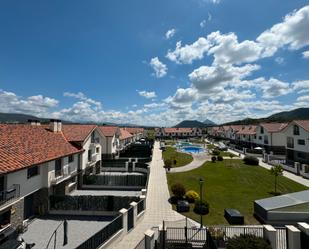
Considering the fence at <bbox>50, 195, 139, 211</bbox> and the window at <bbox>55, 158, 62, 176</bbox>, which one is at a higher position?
the window at <bbox>55, 158, 62, 176</bbox>

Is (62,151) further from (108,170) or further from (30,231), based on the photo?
(108,170)

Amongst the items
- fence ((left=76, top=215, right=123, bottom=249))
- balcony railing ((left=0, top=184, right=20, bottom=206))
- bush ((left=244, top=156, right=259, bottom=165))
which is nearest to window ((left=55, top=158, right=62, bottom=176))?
balcony railing ((left=0, top=184, right=20, bottom=206))

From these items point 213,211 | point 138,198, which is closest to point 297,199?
point 213,211

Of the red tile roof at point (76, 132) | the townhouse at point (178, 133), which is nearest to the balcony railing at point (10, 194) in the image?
the red tile roof at point (76, 132)

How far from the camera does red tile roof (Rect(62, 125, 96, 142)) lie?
2868 centimetres

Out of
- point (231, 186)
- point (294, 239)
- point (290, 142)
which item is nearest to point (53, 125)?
point (231, 186)

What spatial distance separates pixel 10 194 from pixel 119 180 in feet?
49.3

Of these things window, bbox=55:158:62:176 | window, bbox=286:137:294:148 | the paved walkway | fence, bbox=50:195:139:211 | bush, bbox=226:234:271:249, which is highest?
window, bbox=286:137:294:148

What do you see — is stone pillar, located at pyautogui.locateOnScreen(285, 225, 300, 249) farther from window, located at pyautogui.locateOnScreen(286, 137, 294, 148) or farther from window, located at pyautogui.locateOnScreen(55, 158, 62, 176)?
window, located at pyautogui.locateOnScreen(286, 137, 294, 148)

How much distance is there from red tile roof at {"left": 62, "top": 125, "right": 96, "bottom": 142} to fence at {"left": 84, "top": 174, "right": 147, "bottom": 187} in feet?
16.7

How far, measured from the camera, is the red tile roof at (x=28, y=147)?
1599 centimetres

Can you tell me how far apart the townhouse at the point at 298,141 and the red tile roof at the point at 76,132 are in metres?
34.6

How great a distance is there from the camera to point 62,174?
2305 centimetres

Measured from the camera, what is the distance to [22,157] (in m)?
17.3
